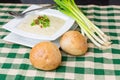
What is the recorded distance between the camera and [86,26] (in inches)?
44.0

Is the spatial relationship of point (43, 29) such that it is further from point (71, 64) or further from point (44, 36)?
point (71, 64)

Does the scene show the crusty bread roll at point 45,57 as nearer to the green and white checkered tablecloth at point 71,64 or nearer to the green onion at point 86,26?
the green and white checkered tablecloth at point 71,64

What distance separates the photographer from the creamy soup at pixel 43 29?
1073 millimetres

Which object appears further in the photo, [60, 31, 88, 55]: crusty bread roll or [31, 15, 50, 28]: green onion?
[31, 15, 50, 28]: green onion

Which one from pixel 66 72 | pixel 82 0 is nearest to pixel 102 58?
pixel 66 72

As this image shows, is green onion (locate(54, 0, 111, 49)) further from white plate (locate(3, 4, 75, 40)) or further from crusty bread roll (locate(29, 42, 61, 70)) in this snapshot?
crusty bread roll (locate(29, 42, 61, 70))

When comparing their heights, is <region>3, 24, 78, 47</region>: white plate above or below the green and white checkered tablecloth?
above

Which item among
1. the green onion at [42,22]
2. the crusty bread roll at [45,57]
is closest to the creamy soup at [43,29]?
the green onion at [42,22]

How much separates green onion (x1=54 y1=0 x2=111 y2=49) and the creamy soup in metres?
0.05

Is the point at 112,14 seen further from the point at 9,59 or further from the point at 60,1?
the point at 9,59

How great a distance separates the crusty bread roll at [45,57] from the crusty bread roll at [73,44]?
60 mm

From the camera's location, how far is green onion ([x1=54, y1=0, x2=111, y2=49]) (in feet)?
3.54

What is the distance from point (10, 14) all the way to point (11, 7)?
0.15 m

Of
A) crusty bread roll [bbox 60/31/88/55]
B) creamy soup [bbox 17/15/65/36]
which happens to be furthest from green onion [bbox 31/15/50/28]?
crusty bread roll [bbox 60/31/88/55]
